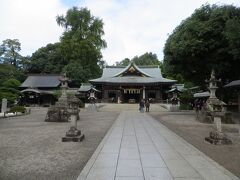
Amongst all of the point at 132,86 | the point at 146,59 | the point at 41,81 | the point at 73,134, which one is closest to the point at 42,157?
the point at 73,134

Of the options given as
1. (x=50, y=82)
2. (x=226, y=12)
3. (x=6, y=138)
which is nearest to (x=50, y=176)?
(x=6, y=138)

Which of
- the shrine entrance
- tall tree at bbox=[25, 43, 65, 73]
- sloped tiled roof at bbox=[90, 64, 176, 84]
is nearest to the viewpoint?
sloped tiled roof at bbox=[90, 64, 176, 84]

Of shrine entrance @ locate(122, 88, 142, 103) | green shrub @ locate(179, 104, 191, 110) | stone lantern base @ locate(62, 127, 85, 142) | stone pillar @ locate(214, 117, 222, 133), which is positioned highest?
shrine entrance @ locate(122, 88, 142, 103)

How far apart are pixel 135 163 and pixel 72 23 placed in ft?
176

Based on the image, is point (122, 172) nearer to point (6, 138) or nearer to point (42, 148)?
point (42, 148)

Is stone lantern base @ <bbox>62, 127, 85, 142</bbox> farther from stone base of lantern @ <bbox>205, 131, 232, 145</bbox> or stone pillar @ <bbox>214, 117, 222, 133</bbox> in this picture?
stone pillar @ <bbox>214, 117, 222, 133</bbox>

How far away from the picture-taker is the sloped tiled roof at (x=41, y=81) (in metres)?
56.4

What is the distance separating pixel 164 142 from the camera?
1144cm

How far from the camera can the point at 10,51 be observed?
65.0m

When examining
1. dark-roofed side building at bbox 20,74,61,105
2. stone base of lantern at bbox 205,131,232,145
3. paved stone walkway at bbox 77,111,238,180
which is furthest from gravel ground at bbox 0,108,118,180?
dark-roofed side building at bbox 20,74,61,105

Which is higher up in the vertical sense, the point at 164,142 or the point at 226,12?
the point at 226,12

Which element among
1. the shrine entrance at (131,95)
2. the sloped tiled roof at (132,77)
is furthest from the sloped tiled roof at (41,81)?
the shrine entrance at (131,95)

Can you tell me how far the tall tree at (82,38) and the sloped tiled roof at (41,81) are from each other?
4727mm

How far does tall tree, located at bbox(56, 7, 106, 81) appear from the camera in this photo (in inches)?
2211
